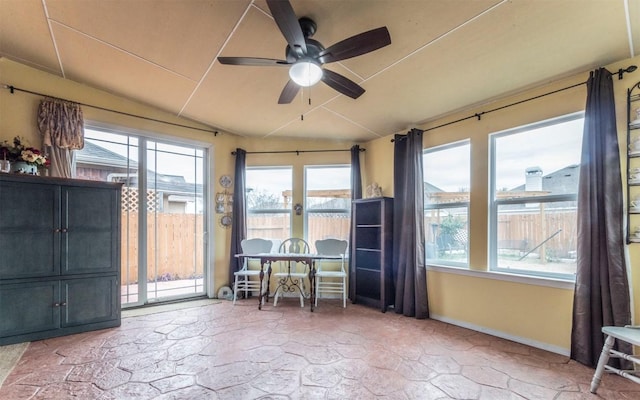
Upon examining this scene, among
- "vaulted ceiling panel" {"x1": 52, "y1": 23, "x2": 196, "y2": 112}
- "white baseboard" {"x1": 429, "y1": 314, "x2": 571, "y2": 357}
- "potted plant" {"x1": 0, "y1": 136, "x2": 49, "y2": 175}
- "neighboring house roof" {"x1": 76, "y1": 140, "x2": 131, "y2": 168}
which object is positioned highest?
"vaulted ceiling panel" {"x1": 52, "y1": 23, "x2": 196, "y2": 112}

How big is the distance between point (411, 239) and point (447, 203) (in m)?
0.65

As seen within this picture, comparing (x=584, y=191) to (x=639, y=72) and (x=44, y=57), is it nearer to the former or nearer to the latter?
(x=639, y=72)

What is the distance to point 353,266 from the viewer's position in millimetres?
4535

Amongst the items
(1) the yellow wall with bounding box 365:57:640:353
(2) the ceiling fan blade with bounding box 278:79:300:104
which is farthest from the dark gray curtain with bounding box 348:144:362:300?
Answer: (2) the ceiling fan blade with bounding box 278:79:300:104

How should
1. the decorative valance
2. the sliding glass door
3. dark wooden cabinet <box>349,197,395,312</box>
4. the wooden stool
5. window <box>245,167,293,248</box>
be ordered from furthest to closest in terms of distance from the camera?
1. window <box>245,167,293,248</box>
2. dark wooden cabinet <box>349,197,395,312</box>
3. the sliding glass door
4. the decorative valance
5. the wooden stool

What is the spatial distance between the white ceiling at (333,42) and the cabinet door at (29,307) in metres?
2.34

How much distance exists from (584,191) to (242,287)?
14.1ft

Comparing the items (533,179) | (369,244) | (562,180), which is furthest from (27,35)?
(562,180)

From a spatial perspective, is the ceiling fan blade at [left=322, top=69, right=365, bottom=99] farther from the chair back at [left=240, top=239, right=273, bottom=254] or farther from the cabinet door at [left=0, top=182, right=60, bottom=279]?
the cabinet door at [left=0, top=182, right=60, bottom=279]

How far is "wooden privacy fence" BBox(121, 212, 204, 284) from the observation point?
13.3ft

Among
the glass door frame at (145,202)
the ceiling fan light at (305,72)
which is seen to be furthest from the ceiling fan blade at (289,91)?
the glass door frame at (145,202)

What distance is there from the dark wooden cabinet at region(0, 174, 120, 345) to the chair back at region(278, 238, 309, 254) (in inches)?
89.1

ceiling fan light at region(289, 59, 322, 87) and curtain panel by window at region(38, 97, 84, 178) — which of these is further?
curtain panel by window at region(38, 97, 84, 178)

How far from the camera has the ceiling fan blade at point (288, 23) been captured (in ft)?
5.23
